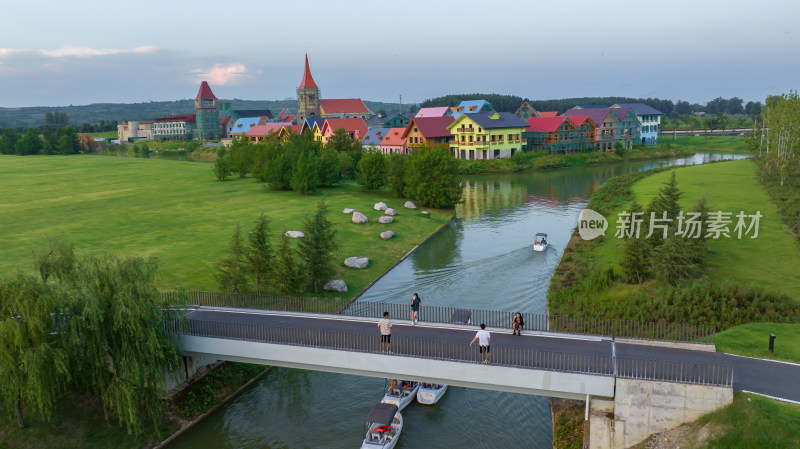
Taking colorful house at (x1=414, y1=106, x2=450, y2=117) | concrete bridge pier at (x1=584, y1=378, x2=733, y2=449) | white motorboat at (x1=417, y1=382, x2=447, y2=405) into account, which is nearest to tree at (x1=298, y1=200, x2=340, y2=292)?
white motorboat at (x1=417, y1=382, x2=447, y2=405)

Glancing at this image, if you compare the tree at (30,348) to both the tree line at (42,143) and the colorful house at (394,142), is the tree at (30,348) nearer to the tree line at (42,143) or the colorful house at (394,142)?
the colorful house at (394,142)

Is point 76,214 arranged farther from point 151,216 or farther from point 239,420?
point 239,420

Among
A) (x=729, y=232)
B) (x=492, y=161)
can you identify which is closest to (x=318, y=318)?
(x=729, y=232)

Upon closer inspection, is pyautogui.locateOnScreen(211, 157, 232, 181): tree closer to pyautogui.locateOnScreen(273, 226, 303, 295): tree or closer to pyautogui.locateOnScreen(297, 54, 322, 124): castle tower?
pyautogui.locateOnScreen(273, 226, 303, 295): tree

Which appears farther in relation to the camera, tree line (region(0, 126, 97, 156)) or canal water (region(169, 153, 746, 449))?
tree line (region(0, 126, 97, 156))

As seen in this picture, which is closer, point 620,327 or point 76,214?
point 620,327

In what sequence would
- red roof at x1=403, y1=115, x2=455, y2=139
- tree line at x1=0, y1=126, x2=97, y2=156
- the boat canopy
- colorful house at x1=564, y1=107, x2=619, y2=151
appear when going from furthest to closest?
tree line at x1=0, y1=126, x2=97, y2=156, colorful house at x1=564, y1=107, x2=619, y2=151, red roof at x1=403, y1=115, x2=455, y2=139, the boat canopy

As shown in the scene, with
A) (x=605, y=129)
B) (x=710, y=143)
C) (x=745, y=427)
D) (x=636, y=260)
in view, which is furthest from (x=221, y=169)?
(x=710, y=143)
